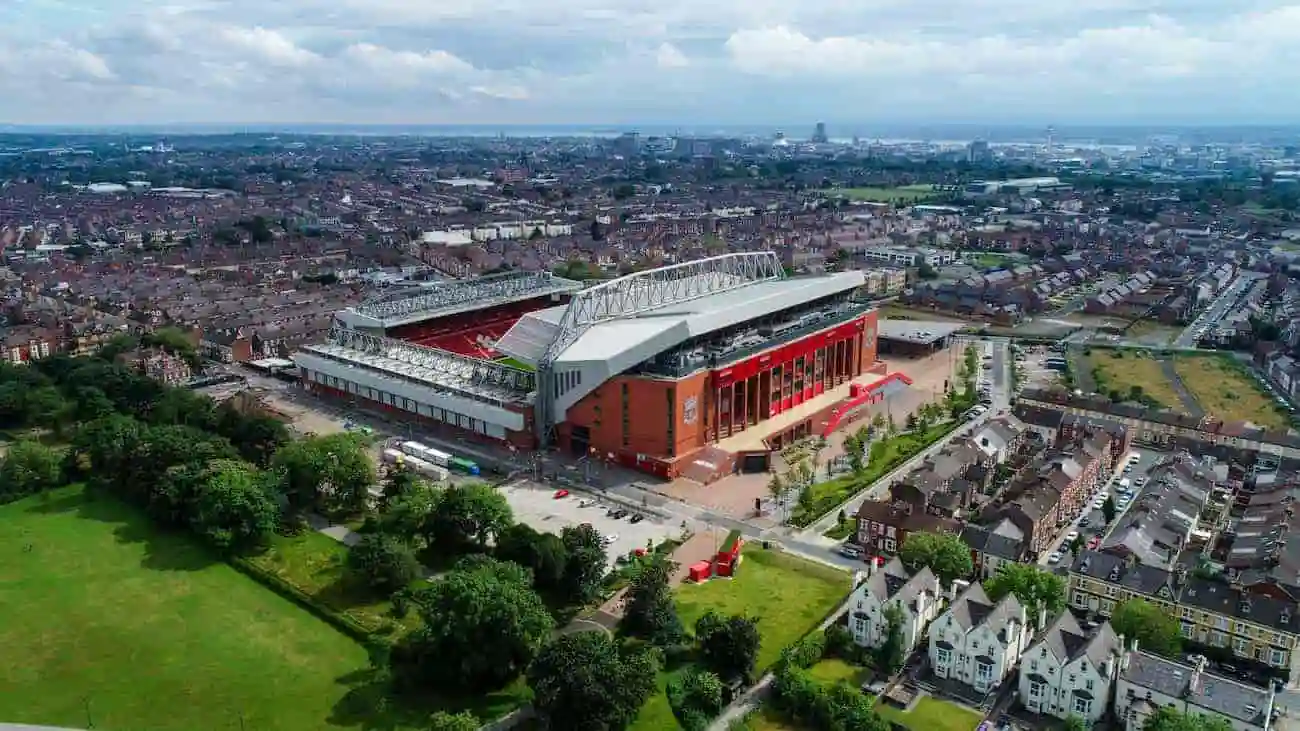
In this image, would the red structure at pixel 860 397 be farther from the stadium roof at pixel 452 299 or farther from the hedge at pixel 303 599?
the hedge at pixel 303 599

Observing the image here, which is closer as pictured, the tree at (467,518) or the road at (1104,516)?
the tree at (467,518)

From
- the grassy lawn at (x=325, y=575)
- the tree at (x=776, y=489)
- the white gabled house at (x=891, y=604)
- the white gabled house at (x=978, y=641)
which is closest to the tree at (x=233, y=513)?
the grassy lawn at (x=325, y=575)

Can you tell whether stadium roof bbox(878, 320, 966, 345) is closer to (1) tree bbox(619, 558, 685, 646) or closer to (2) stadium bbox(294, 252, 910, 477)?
(2) stadium bbox(294, 252, 910, 477)

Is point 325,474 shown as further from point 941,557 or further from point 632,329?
point 941,557

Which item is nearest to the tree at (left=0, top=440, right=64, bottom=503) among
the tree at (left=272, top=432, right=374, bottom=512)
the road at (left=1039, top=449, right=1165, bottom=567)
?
the tree at (left=272, top=432, right=374, bottom=512)

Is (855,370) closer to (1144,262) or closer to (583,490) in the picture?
(583,490)
